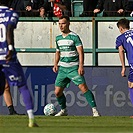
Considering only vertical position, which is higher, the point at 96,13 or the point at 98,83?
the point at 96,13

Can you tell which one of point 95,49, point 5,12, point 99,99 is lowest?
point 99,99

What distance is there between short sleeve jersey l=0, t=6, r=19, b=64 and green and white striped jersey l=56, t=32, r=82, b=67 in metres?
4.40

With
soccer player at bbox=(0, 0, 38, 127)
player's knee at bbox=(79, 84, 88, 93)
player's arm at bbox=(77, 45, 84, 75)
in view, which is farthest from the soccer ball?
soccer player at bbox=(0, 0, 38, 127)

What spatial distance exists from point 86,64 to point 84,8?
1.40 meters

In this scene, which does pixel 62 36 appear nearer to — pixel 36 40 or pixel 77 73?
pixel 77 73

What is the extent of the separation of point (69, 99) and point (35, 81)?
3.04 feet

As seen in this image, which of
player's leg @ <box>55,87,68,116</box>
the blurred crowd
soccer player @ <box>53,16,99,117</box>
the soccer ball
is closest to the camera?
soccer player @ <box>53,16,99,117</box>

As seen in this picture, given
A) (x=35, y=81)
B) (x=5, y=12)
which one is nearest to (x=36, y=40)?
(x=35, y=81)

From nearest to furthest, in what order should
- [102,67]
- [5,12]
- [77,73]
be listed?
[5,12]
[77,73]
[102,67]

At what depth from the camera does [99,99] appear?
55.6 ft

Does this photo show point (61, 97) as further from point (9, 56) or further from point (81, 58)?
point (9, 56)

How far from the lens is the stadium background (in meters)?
16.9

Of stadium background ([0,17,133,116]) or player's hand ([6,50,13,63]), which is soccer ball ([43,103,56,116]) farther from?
player's hand ([6,50,13,63])

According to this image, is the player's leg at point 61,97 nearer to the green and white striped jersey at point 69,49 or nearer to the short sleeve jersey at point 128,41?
the green and white striped jersey at point 69,49
